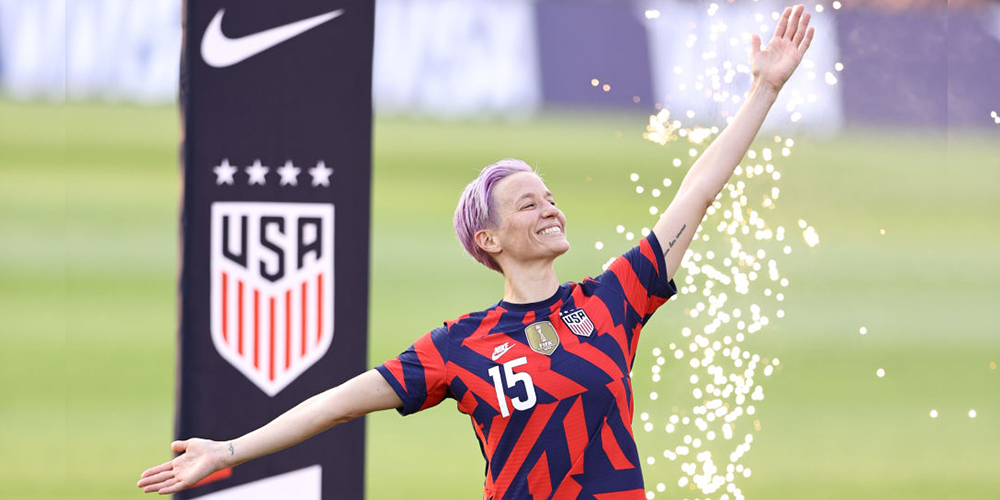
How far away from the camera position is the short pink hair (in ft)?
6.23

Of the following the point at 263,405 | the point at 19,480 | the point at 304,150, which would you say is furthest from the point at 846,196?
the point at 19,480

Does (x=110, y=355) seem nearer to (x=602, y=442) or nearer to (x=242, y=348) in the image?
(x=242, y=348)

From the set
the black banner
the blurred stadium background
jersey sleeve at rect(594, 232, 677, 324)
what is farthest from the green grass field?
jersey sleeve at rect(594, 232, 677, 324)

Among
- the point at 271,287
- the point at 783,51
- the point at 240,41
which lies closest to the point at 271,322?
the point at 271,287

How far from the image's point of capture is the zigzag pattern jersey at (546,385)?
5.68 ft

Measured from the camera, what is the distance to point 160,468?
1.74m

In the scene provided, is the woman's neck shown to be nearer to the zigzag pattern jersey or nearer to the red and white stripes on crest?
the zigzag pattern jersey

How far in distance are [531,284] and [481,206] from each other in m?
0.18

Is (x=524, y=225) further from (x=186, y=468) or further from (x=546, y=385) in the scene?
(x=186, y=468)

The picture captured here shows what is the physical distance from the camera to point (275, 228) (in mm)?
2719

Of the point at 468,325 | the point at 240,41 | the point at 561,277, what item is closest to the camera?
the point at 468,325

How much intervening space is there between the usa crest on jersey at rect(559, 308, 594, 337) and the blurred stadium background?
1307 mm

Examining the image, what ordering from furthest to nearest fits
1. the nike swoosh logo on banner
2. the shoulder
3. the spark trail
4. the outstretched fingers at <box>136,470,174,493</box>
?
the spark trail
the nike swoosh logo on banner
the shoulder
the outstretched fingers at <box>136,470,174,493</box>

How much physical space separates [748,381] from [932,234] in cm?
86
